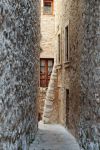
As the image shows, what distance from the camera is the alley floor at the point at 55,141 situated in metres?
10.2

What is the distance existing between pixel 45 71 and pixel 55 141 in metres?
9.28

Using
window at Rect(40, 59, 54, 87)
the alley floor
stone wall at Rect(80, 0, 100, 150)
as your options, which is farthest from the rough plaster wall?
window at Rect(40, 59, 54, 87)

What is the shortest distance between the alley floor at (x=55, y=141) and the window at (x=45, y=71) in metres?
5.95

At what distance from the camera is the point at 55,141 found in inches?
457

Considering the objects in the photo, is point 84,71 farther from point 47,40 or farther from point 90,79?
point 47,40

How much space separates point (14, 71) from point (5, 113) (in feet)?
2.99

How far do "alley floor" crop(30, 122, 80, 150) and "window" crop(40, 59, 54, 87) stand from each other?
5951 millimetres

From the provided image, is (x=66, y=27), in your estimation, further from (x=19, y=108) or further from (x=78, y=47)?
(x=19, y=108)

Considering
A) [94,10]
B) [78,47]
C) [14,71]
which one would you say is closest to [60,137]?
[78,47]

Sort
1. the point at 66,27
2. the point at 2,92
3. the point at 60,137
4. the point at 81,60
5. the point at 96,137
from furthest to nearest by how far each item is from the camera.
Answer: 1. the point at 66,27
2. the point at 60,137
3. the point at 81,60
4. the point at 96,137
5. the point at 2,92

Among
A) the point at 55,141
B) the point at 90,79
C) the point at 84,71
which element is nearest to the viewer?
the point at 90,79

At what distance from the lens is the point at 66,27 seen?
14328 mm

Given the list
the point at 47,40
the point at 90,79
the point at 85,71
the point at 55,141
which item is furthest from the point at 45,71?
the point at 90,79

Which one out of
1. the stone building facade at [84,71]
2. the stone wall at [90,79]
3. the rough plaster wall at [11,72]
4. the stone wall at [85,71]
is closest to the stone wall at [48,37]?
the stone building facade at [84,71]
